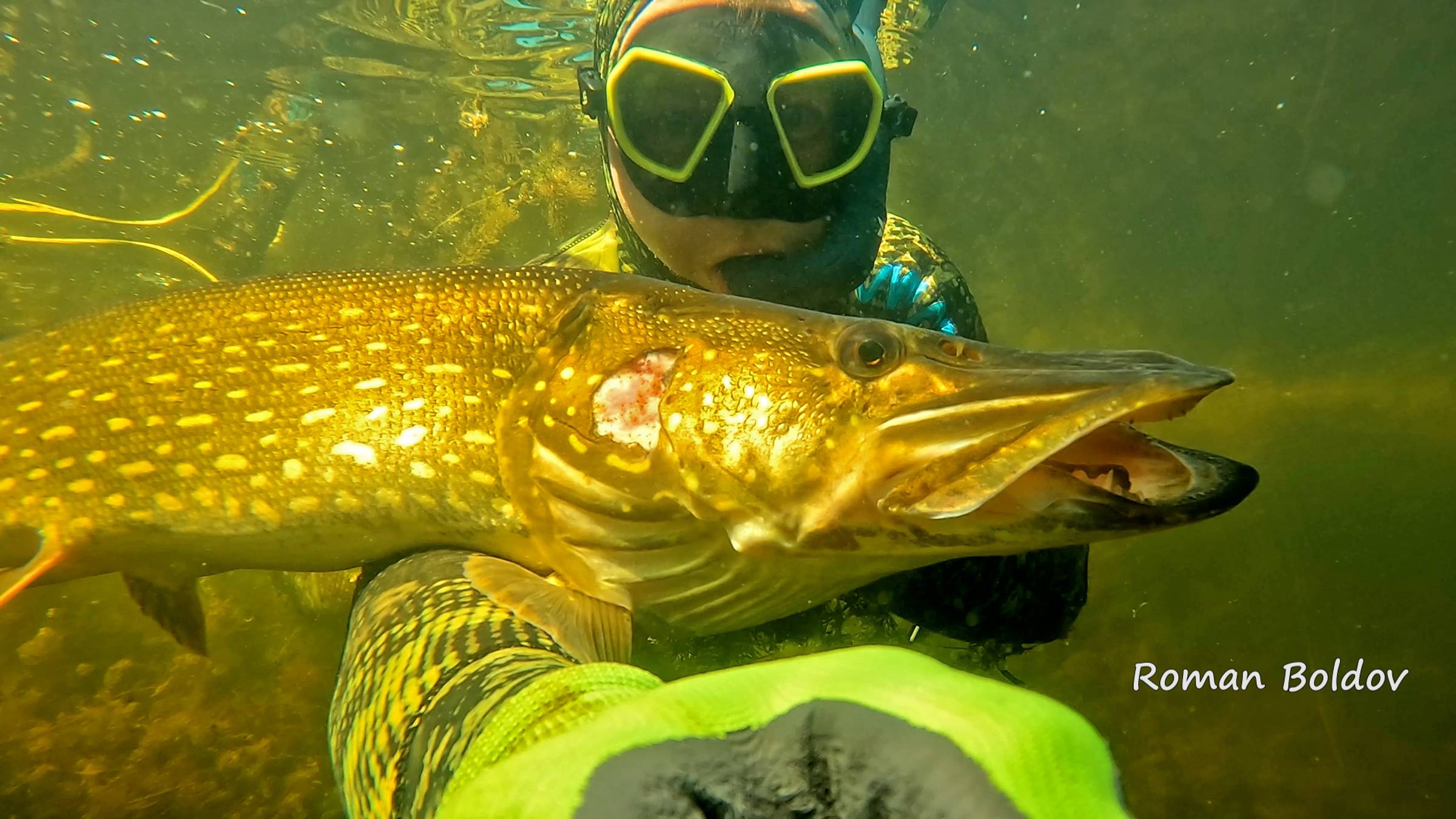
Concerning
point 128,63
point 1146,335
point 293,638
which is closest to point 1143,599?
point 293,638

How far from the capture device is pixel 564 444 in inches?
67.2

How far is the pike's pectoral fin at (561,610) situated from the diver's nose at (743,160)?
2.09 meters

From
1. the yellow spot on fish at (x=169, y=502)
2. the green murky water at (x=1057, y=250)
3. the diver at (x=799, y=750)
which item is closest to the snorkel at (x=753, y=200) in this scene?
the yellow spot on fish at (x=169, y=502)

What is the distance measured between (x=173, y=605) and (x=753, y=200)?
2.69 metres

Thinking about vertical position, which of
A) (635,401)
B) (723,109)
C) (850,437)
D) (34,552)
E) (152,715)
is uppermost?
(723,109)

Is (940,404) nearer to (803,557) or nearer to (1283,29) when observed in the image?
(803,557)

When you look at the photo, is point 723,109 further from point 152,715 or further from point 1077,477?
point 152,715

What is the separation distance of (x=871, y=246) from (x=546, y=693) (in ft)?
9.35

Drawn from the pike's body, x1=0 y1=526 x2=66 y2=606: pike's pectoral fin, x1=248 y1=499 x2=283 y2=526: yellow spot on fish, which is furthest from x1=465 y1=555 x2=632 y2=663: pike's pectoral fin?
x1=0 y1=526 x2=66 y2=606: pike's pectoral fin

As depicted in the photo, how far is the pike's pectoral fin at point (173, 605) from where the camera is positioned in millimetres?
2125

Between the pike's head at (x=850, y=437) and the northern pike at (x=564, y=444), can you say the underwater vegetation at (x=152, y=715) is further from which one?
the pike's head at (x=850, y=437)

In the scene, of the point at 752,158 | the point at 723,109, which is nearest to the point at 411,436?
the point at 752,158

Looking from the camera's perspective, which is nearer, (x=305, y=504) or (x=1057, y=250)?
(x=305, y=504)

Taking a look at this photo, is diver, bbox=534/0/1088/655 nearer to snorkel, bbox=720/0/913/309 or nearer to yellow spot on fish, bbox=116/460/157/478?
snorkel, bbox=720/0/913/309
